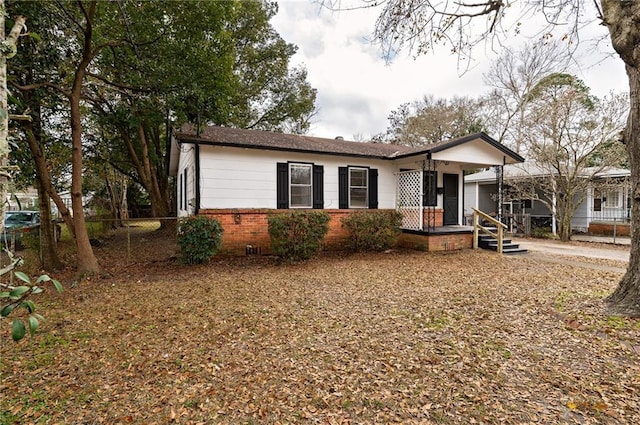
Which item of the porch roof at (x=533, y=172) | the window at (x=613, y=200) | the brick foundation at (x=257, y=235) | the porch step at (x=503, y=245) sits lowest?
the porch step at (x=503, y=245)

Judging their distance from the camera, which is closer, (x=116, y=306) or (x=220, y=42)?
(x=116, y=306)

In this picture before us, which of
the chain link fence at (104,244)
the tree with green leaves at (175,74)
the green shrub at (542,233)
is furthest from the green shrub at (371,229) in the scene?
the green shrub at (542,233)

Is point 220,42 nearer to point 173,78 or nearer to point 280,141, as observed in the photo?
point 173,78

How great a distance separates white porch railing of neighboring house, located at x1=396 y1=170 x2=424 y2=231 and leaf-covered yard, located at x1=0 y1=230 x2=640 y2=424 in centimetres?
462

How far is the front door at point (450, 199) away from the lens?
12156 millimetres

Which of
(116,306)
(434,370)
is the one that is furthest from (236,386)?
(116,306)

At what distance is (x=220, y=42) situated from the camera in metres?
9.65

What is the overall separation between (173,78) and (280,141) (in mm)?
3573

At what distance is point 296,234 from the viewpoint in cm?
826

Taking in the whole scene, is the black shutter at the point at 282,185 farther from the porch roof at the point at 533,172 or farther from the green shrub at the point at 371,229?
the porch roof at the point at 533,172

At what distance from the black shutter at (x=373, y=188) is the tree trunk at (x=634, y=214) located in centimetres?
712

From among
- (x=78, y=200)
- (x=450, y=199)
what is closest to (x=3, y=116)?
(x=78, y=200)

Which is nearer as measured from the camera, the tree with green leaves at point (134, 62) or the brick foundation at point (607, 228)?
the tree with green leaves at point (134, 62)

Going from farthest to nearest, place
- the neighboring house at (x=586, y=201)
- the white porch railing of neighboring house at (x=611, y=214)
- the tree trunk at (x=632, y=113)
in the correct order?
the white porch railing of neighboring house at (x=611, y=214), the neighboring house at (x=586, y=201), the tree trunk at (x=632, y=113)
